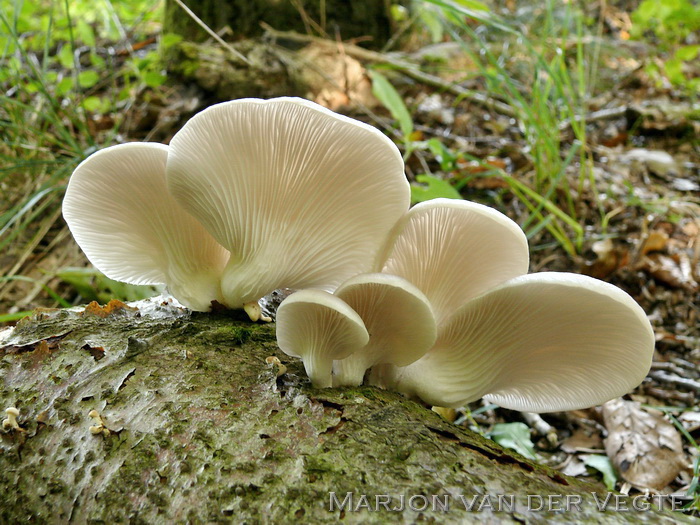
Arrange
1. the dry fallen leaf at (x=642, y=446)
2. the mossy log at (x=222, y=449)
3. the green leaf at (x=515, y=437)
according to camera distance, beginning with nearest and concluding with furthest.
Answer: the mossy log at (x=222, y=449) < the dry fallen leaf at (x=642, y=446) < the green leaf at (x=515, y=437)

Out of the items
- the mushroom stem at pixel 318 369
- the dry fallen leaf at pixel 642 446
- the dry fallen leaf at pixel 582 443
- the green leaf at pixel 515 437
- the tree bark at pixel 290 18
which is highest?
the tree bark at pixel 290 18

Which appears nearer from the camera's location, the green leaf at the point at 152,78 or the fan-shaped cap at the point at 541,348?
the fan-shaped cap at the point at 541,348

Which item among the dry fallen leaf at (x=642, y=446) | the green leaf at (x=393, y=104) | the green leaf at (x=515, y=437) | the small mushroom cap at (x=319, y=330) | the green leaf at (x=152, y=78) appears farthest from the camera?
the green leaf at (x=152, y=78)

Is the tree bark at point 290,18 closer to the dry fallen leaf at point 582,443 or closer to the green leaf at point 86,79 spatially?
the green leaf at point 86,79

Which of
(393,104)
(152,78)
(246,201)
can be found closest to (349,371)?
(246,201)

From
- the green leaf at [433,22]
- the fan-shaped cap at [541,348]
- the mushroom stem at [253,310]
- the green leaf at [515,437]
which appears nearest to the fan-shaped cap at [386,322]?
the fan-shaped cap at [541,348]

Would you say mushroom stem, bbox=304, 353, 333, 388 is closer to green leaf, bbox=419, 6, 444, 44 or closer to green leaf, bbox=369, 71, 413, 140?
green leaf, bbox=369, 71, 413, 140
